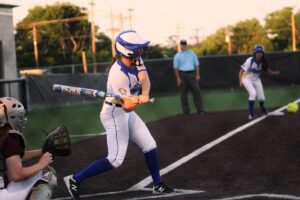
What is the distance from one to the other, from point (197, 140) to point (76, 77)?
1446cm

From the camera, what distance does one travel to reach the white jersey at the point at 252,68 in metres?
12.9

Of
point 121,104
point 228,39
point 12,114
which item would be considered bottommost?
point 121,104

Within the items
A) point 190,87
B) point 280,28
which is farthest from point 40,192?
point 280,28

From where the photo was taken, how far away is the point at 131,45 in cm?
588

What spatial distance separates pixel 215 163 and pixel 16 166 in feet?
14.0

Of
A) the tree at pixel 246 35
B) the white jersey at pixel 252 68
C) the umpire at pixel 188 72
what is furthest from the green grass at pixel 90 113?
the tree at pixel 246 35

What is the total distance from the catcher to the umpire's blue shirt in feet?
34.5

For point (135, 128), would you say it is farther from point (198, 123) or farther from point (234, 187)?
point (198, 123)

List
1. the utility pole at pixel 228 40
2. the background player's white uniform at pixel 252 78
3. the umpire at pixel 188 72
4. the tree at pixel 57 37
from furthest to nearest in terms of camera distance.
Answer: the utility pole at pixel 228 40
the tree at pixel 57 37
the umpire at pixel 188 72
the background player's white uniform at pixel 252 78

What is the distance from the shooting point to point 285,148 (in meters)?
8.58

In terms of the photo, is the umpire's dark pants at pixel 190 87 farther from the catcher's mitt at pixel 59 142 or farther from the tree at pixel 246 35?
the tree at pixel 246 35

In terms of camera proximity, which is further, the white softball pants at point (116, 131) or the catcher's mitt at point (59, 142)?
the white softball pants at point (116, 131)

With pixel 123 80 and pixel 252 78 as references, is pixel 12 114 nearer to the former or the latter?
pixel 123 80

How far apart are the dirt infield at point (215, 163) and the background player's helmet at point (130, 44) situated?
5.06 feet
